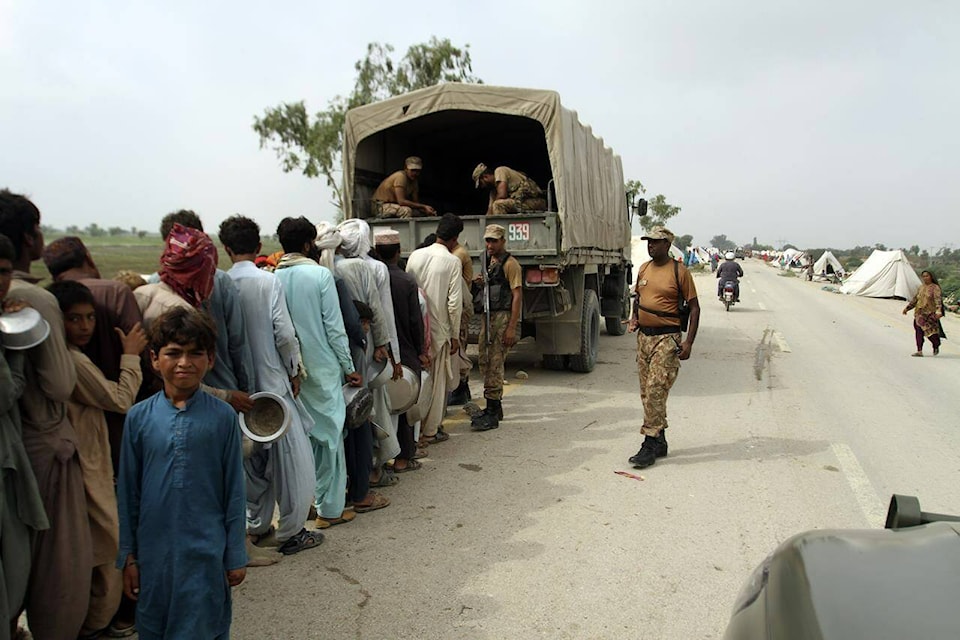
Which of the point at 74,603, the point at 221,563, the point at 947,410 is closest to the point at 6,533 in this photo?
the point at 74,603

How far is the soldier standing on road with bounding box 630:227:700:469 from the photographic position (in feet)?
16.9

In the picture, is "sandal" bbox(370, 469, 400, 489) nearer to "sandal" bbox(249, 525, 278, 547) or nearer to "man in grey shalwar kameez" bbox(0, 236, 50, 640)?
"sandal" bbox(249, 525, 278, 547)

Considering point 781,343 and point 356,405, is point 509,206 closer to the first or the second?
point 356,405

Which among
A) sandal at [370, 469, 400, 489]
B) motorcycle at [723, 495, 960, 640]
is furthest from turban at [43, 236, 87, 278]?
motorcycle at [723, 495, 960, 640]

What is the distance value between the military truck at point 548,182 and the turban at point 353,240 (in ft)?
9.74

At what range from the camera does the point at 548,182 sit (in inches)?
331

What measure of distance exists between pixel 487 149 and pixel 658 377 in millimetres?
6374

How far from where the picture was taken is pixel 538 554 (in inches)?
144

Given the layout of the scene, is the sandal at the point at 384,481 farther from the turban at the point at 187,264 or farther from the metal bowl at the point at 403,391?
the turban at the point at 187,264

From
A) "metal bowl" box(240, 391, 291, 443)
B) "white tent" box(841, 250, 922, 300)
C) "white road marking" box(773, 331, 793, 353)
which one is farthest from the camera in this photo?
"white tent" box(841, 250, 922, 300)

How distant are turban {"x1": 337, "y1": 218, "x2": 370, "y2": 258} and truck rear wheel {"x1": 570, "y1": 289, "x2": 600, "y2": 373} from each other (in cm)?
436

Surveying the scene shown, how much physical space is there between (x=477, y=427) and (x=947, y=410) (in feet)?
16.8

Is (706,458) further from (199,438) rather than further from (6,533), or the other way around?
(6,533)

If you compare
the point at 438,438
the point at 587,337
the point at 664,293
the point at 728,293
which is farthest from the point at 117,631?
the point at 728,293
